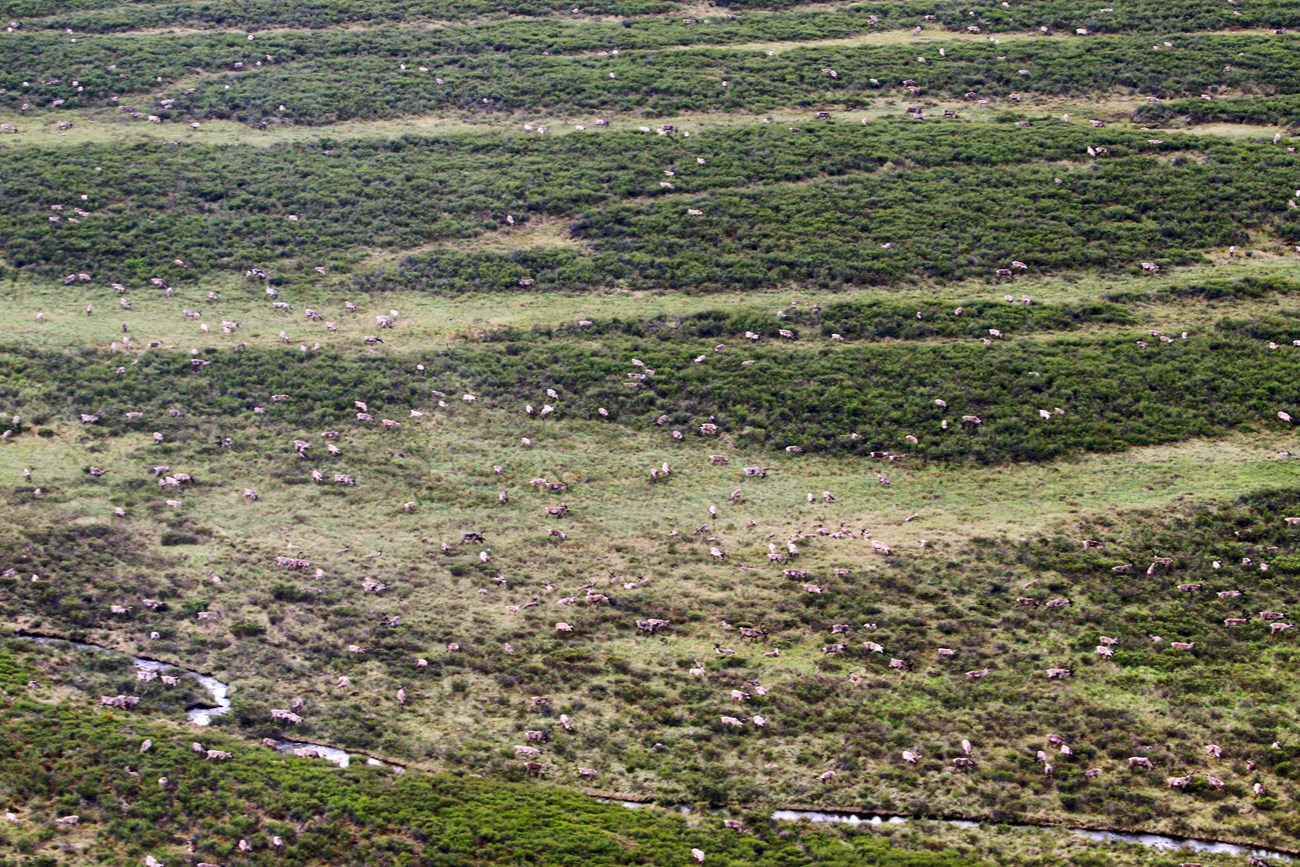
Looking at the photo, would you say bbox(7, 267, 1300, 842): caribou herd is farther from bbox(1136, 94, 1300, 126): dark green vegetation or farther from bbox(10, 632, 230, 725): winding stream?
bbox(1136, 94, 1300, 126): dark green vegetation

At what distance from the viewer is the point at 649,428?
74.2m

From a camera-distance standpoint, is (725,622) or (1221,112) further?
(1221,112)

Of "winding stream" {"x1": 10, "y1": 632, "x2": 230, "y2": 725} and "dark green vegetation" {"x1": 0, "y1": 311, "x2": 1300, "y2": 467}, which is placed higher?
"dark green vegetation" {"x1": 0, "y1": 311, "x2": 1300, "y2": 467}

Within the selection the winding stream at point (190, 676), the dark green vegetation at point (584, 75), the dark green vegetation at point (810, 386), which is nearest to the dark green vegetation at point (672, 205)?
the dark green vegetation at point (584, 75)

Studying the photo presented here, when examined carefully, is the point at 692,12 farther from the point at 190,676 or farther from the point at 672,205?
the point at 190,676

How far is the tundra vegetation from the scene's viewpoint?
54531 mm

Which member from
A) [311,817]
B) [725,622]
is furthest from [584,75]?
[311,817]

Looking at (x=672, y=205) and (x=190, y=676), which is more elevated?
(x=672, y=205)

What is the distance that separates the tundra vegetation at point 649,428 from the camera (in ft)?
179

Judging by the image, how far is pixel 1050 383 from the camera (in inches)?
2968

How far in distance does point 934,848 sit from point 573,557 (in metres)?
20.2

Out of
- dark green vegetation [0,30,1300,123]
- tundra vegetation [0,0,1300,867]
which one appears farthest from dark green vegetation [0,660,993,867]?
dark green vegetation [0,30,1300,123]

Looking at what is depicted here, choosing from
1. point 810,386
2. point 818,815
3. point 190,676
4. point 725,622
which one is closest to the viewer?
point 818,815

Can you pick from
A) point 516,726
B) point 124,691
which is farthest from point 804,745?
point 124,691
